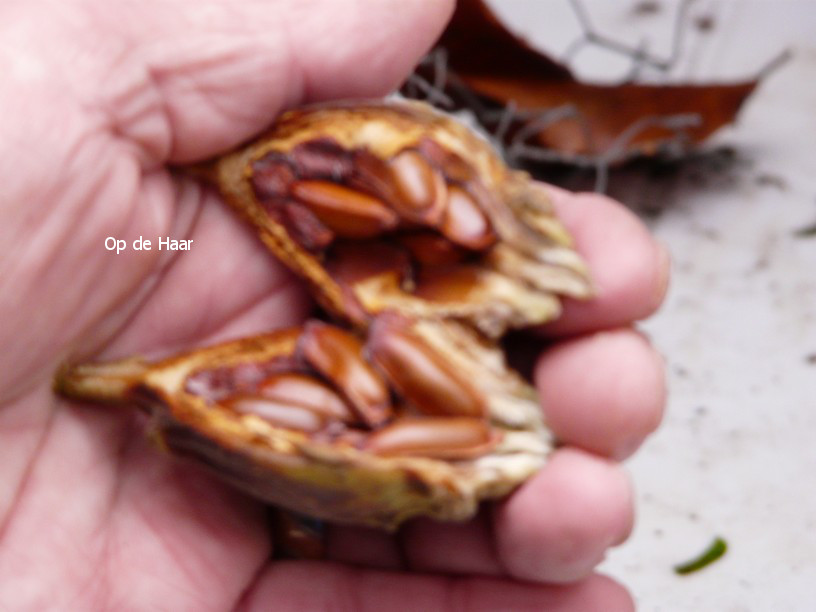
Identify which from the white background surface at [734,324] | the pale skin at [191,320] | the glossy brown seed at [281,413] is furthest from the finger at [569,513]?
the white background surface at [734,324]

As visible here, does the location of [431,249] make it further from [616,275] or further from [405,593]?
[405,593]

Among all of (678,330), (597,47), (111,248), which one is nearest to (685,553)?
(678,330)

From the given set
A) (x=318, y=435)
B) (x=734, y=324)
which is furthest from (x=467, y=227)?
(x=734, y=324)

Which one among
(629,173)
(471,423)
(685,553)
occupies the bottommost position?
(685,553)

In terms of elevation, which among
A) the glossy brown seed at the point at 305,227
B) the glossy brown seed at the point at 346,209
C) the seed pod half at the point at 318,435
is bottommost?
the seed pod half at the point at 318,435

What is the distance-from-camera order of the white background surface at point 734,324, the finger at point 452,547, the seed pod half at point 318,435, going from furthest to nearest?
the white background surface at point 734,324
the finger at point 452,547
the seed pod half at point 318,435

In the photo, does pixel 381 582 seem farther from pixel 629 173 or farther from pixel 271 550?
pixel 629 173

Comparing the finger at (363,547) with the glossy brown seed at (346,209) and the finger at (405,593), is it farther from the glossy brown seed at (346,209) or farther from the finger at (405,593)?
the glossy brown seed at (346,209)
